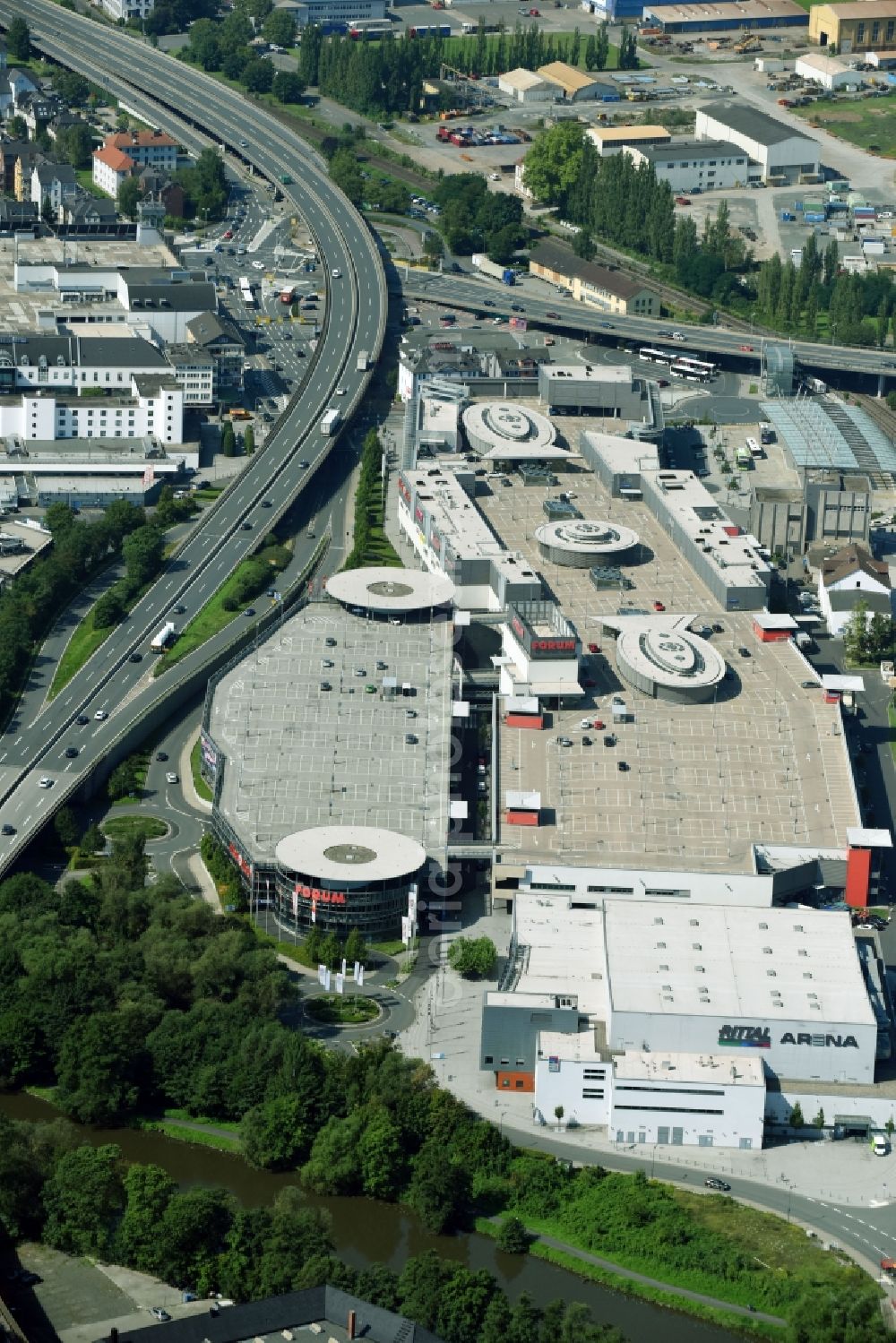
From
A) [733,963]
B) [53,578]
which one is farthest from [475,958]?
[53,578]

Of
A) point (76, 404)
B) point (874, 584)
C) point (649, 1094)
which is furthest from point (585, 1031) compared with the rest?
point (76, 404)

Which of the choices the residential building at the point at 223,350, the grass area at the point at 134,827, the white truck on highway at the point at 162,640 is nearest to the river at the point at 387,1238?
the grass area at the point at 134,827

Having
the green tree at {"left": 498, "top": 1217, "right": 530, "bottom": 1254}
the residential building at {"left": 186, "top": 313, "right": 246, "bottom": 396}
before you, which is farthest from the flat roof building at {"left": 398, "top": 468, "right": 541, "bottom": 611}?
the green tree at {"left": 498, "top": 1217, "right": 530, "bottom": 1254}

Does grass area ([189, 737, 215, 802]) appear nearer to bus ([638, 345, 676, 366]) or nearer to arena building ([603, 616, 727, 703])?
arena building ([603, 616, 727, 703])

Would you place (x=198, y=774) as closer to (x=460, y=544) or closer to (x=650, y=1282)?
(x=460, y=544)

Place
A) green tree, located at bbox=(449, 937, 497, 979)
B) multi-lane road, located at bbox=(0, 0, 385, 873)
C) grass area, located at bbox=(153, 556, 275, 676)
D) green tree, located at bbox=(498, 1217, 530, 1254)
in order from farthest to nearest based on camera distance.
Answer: grass area, located at bbox=(153, 556, 275, 676), multi-lane road, located at bbox=(0, 0, 385, 873), green tree, located at bbox=(449, 937, 497, 979), green tree, located at bbox=(498, 1217, 530, 1254)
